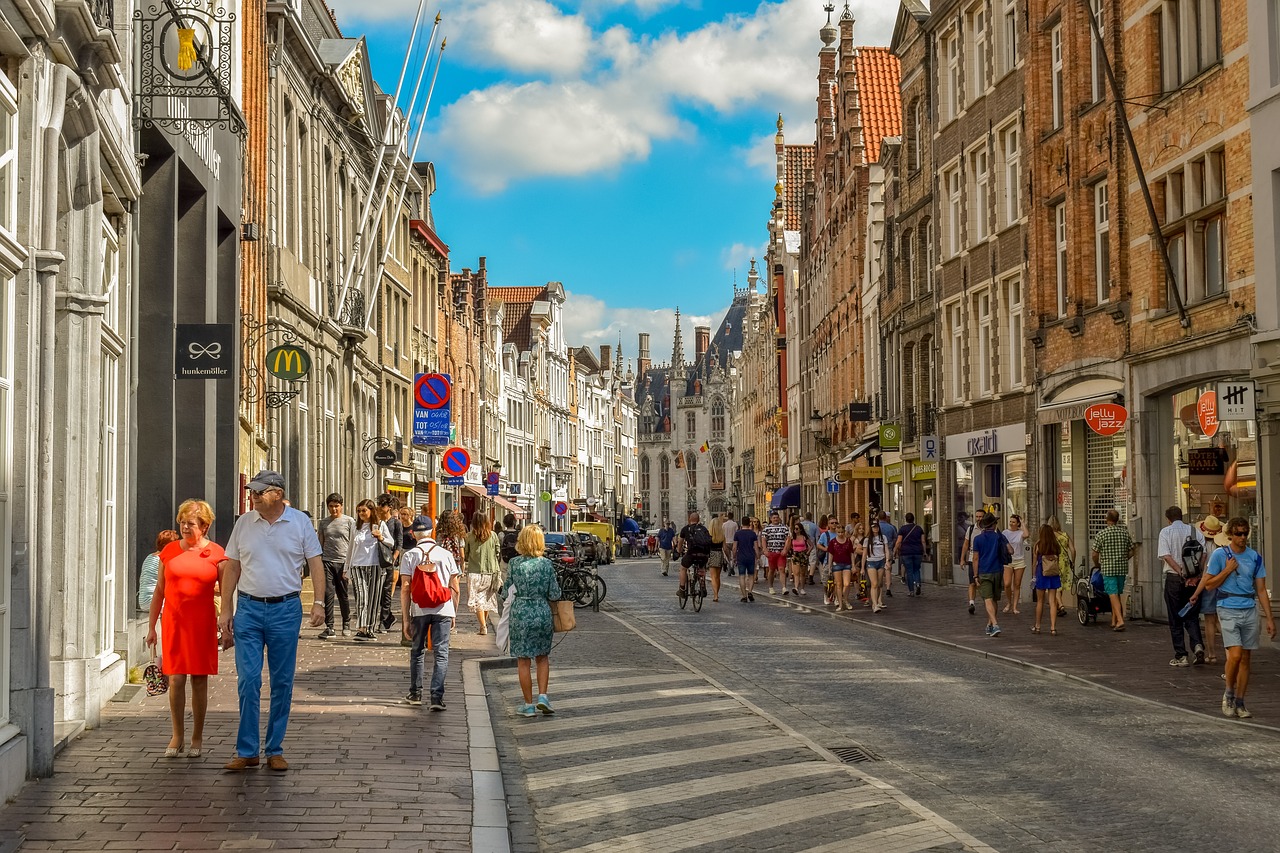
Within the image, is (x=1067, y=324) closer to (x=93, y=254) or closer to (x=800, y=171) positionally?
(x=93, y=254)

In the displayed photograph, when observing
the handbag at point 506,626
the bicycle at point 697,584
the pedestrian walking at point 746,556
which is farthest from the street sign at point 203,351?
the pedestrian walking at point 746,556

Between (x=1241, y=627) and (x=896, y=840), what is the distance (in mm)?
6417

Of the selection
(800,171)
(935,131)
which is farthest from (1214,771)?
(800,171)

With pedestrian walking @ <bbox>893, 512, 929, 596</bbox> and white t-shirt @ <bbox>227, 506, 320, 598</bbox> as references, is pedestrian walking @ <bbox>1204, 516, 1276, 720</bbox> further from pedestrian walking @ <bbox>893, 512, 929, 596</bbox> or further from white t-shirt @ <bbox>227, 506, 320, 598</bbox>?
pedestrian walking @ <bbox>893, 512, 929, 596</bbox>

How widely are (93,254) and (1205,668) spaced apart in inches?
469

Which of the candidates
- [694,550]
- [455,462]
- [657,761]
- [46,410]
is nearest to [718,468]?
[694,550]

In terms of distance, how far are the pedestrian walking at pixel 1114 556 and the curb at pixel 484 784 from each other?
34.5 feet

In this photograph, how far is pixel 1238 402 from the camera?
1992cm

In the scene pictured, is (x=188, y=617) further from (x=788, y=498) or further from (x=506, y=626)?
(x=788, y=498)

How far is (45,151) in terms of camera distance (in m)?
9.20

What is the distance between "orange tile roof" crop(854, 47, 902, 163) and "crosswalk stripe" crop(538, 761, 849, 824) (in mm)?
40982

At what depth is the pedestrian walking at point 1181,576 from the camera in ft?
55.6

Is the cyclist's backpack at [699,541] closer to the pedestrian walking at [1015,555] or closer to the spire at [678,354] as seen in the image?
the pedestrian walking at [1015,555]

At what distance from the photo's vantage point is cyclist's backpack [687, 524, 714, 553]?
29.2 meters
